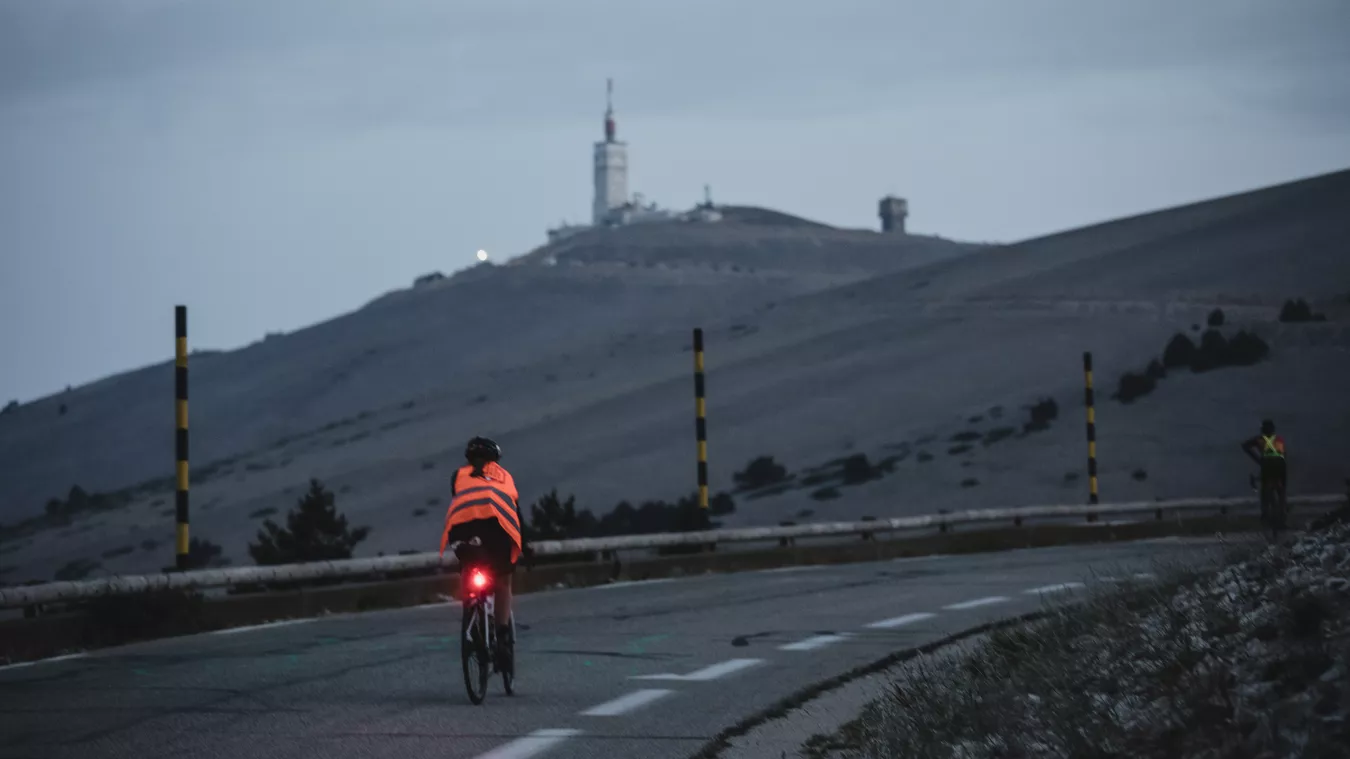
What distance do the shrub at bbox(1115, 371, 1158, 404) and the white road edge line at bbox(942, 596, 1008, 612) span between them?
208 feet

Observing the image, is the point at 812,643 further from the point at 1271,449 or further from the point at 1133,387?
the point at 1133,387

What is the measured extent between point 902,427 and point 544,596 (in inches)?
2726

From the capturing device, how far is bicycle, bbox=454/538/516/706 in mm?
11180

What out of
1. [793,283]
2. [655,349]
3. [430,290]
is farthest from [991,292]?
[430,290]

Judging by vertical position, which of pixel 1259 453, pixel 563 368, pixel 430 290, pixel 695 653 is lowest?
pixel 695 653

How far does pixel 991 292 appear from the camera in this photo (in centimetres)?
12638

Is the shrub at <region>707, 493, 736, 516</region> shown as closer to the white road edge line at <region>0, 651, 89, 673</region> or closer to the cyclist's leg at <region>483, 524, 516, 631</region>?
the white road edge line at <region>0, 651, 89, 673</region>

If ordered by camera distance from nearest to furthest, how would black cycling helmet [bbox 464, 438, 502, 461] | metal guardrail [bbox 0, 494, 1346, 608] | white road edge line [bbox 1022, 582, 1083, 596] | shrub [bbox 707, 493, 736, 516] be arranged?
black cycling helmet [bbox 464, 438, 502, 461], metal guardrail [bbox 0, 494, 1346, 608], white road edge line [bbox 1022, 582, 1083, 596], shrub [bbox 707, 493, 736, 516]

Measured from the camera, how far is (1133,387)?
267 ft

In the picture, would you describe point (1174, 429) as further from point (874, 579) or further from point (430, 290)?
point (430, 290)

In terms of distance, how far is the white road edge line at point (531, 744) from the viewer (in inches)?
360

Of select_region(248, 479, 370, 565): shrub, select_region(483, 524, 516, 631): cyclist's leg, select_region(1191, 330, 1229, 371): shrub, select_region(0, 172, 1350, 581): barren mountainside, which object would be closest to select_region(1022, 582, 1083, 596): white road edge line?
select_region(483, 524, 516, 631): cyclist's leg

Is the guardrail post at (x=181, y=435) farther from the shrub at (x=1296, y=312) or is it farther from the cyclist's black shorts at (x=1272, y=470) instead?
the shrub at (x=1296, y=312)

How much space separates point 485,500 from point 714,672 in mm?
2360
